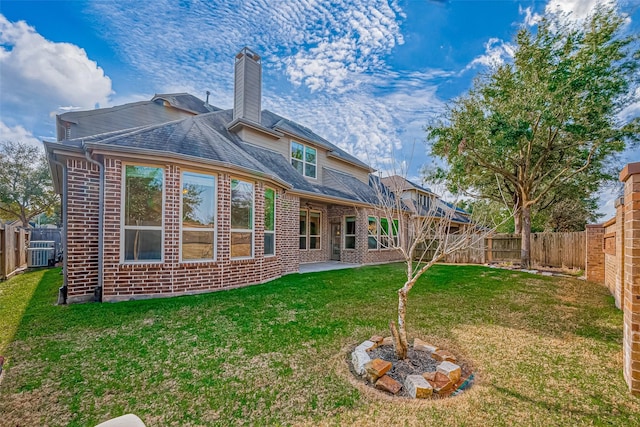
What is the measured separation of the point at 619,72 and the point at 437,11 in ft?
26.9

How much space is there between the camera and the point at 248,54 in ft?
36.5

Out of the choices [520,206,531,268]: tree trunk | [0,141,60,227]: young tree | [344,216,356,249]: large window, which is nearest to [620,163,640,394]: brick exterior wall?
[344,216,356,249]: large window

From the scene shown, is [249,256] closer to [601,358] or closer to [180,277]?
[180,277]

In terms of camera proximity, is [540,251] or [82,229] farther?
[540,251]

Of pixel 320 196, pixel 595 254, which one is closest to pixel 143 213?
pixel 320 196

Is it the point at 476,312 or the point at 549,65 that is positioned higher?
the point at 549,65

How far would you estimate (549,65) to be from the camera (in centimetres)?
1088

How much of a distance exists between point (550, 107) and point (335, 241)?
1040 cm

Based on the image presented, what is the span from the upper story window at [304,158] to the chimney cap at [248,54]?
147 inches

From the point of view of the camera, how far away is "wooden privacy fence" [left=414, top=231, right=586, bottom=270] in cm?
1172

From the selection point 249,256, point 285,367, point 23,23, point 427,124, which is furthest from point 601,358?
point 23,23

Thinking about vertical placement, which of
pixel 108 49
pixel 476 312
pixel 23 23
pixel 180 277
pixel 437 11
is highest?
pixel 437 11

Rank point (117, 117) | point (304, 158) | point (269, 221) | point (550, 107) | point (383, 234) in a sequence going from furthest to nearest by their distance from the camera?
point (304, 158) < point (117, 117) < point (550, 107) < point (269, 221) < point (383, 234)

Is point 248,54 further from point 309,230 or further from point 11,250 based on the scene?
point 11,250
